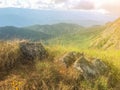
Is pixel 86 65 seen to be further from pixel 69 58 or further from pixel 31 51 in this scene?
pixel 31 51

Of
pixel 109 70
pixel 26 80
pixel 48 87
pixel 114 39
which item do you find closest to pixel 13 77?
pixel 26 80

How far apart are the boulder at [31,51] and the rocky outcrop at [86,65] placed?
1081 mm

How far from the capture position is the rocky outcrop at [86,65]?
9898mm

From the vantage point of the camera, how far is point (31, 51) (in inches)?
437

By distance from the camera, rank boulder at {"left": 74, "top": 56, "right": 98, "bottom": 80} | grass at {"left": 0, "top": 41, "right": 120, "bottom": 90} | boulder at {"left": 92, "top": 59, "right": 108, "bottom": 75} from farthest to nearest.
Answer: boulder at {"left": 92, "top": 59, "right": 108, "bottom": 75}
boulder at {"left": 74, "top": 56, "right": 98, "bottom": 80}
grass at {"left": 0, "top": 41, "right": 120, "bottom": 90}

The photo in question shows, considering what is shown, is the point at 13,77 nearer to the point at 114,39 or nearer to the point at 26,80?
the point at 26,80

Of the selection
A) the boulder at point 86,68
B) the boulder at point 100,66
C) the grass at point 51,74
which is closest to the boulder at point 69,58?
the grass at point 51,74

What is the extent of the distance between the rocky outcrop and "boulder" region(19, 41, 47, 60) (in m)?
1.08

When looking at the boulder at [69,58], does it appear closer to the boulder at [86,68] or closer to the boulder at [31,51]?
the boulder at [86,68]

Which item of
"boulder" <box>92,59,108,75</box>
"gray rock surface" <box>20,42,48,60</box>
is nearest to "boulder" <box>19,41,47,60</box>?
"gray rock surface" <box>20,42,48,60</box>

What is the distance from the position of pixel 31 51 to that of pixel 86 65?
2239 millimetres

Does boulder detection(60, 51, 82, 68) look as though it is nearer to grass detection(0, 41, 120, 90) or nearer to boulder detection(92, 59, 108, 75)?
grass detection(0, 41, 120, 90)

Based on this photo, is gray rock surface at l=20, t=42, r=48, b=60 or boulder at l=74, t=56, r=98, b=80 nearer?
boulder at l=74, t=56, r=98, b=80

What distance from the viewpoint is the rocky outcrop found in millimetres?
9898
